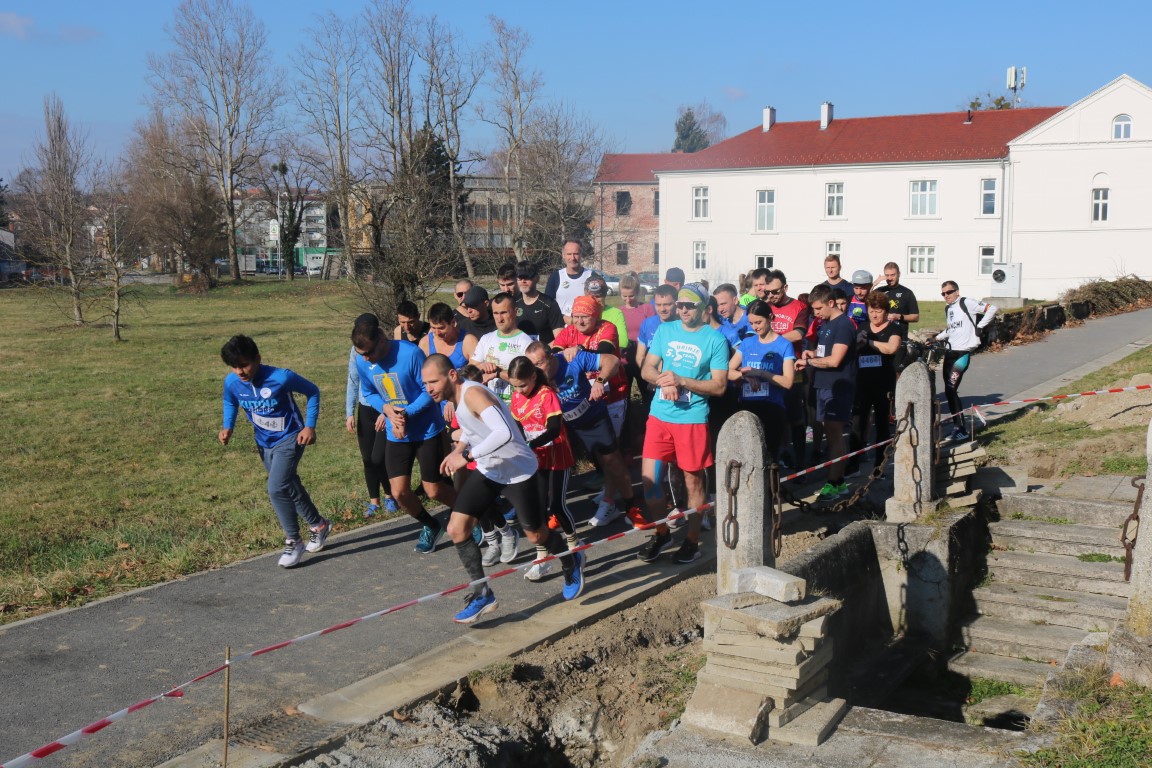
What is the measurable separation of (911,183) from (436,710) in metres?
50.2

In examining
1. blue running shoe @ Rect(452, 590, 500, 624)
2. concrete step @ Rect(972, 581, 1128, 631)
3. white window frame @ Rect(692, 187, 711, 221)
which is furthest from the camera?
white window frame @ Rect(692, 187, 711, 221)

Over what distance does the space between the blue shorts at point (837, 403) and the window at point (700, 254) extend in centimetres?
4797

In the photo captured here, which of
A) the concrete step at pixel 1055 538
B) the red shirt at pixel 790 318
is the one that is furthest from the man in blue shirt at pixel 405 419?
the concrete step at pixel 1055 538

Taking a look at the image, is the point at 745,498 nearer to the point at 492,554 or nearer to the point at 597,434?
the point at 597,434

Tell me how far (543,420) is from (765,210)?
4949cm

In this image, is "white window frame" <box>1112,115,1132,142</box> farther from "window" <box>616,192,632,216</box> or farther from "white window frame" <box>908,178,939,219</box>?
"window" <box>616,192,632,216</box>

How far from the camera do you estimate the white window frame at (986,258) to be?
49406mm

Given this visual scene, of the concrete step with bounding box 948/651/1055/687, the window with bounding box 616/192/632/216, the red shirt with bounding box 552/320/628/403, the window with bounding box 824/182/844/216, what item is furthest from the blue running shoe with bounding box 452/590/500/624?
the window with bounding box 616/192/632/216

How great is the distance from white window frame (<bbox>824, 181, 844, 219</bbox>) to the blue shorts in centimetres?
4503

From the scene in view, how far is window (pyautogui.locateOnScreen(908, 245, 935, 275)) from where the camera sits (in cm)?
5119

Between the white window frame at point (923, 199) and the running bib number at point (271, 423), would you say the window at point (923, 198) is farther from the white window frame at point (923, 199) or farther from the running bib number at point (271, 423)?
the running bib number at point (271, 423)

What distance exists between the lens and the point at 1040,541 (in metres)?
8.40

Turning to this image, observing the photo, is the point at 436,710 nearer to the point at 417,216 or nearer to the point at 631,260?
the point at 417,216

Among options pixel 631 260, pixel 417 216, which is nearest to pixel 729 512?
pixel 417 216
